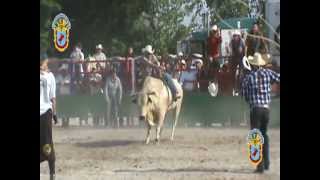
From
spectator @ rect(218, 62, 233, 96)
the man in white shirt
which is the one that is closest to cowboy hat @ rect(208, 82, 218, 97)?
spectator @ rect(218, 62, 233, 96)

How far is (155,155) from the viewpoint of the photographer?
7.79 m

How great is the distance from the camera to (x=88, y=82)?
8102mm

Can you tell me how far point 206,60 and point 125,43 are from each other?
2.99 ft

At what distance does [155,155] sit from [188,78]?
0.90m

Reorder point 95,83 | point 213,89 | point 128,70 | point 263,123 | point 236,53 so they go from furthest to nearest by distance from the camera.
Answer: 1. point 95,83
2. point 128,70
3. point 213,89
4. point 236,53
5. point 263,123

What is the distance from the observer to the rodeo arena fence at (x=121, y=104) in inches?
299

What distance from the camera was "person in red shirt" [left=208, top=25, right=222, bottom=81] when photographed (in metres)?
7.55

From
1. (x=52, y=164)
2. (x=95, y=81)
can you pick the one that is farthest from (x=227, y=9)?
(x=52, y=164)

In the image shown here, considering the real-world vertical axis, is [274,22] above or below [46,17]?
below

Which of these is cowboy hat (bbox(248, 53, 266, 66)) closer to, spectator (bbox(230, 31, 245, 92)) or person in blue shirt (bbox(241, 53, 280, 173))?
person in blue shirt (bbox(241, 53, 280, 173))

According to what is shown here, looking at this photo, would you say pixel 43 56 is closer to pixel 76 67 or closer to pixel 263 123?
pixel 76 67

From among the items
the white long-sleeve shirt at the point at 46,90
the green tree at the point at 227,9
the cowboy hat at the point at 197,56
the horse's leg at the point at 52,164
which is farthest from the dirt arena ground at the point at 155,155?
the green tree at the point at 227,9
